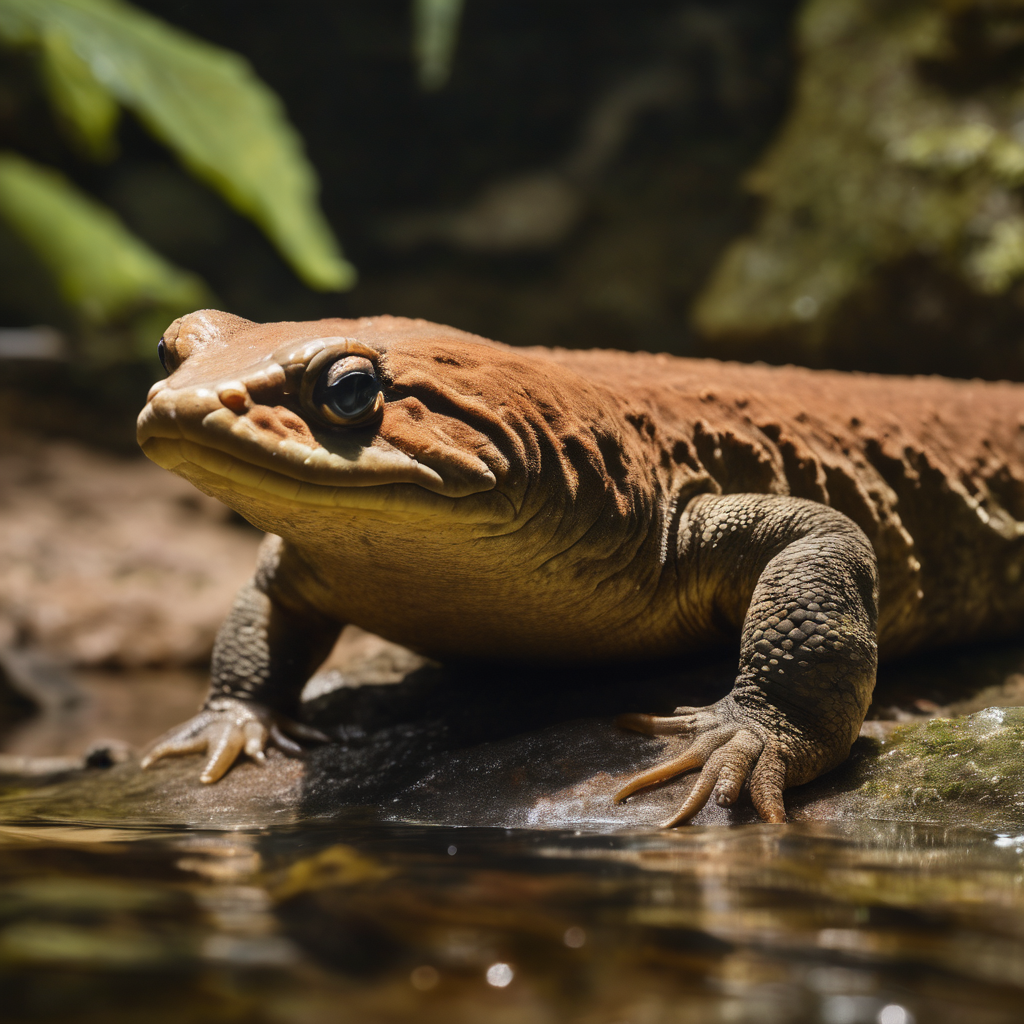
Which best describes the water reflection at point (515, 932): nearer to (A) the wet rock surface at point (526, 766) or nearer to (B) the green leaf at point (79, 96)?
(A) the wet rock surface at point (526, 766)

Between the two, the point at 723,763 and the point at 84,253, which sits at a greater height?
the point at 84,253

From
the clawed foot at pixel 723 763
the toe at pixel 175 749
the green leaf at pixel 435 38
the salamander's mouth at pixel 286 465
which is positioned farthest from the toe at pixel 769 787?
the green leaf at pixel 435 38

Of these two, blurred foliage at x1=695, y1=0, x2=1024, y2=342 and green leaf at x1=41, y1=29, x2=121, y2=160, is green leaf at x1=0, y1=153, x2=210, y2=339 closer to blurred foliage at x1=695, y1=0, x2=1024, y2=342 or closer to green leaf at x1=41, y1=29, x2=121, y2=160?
green leaf at x1=41, y1=29, x2=121, y2=160

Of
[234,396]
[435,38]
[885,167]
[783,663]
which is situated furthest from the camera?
→ [435,38]

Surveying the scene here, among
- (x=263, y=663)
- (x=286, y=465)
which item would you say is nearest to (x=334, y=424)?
(x=286, y=465)

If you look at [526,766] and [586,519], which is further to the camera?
[586,519]

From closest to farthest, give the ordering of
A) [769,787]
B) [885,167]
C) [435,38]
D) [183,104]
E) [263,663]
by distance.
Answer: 1. [769,787]
2. [263,663]
3. [183,104]
4. [885,167]
5. [435,38]

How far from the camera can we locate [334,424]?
3328 millimetres

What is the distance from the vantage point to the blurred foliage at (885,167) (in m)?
8.95

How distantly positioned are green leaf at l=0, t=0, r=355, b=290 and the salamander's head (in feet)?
14.1

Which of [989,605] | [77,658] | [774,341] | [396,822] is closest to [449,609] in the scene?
[396,822]

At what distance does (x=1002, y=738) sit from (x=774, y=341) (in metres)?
6.76

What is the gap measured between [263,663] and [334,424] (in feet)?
5.81

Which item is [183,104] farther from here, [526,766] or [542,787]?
[542,787]
